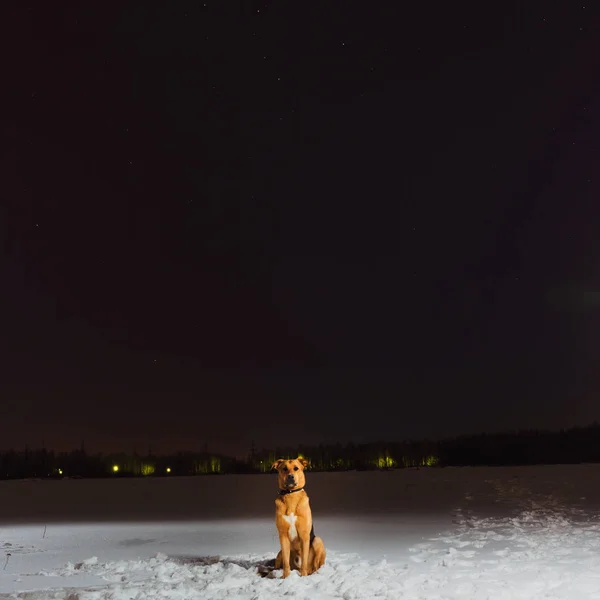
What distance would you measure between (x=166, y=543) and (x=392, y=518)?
18.3 feet

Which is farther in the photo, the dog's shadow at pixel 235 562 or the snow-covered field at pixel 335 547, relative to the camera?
the dog's shadow at pixel 235 562

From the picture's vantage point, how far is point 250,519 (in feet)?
56.7

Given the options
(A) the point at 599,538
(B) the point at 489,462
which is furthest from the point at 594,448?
(A) the point at 599,538

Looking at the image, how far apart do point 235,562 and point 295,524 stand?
6.52 ft

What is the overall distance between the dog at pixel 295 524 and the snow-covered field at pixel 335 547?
237mm

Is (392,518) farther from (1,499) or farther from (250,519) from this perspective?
(1,499)

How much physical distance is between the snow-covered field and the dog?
9.3 inches

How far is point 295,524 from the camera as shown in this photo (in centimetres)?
845

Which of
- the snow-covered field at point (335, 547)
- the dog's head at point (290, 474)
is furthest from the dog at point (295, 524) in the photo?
the snow-covered field at point (335, 547)

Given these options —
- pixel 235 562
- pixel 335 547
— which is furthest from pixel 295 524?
pixel 335 547

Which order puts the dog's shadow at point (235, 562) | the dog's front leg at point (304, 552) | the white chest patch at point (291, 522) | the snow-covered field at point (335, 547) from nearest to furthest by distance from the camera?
the snow-covered field at point (335, 547) → the white chest patch at point (291, 522) → the dog's front leg at point (304, 552) → the dog's shadow at point (235, 562)

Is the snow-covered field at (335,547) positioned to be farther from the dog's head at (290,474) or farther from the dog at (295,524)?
the dog's head at (290,474)

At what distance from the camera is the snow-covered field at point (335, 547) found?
317 inches

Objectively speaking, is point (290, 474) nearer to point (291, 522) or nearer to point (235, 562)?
point (291, 522)
